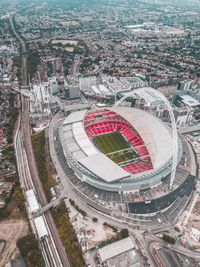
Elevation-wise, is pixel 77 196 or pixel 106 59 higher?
pixel 106 59

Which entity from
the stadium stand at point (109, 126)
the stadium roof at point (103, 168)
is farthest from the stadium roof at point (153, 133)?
the stadium roof at point (103, 168)

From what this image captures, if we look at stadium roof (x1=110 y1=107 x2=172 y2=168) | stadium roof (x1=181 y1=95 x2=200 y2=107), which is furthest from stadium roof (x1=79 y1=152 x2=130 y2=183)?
stadium roof (x1=181 y1=95 x2=200 y2=107)

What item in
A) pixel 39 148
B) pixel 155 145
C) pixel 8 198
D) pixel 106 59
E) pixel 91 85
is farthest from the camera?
pixel 106 59

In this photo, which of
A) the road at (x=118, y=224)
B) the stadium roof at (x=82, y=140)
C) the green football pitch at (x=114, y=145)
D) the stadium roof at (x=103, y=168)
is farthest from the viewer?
the green football pitch at (x=114, y=145)

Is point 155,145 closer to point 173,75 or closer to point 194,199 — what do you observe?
point 194,199

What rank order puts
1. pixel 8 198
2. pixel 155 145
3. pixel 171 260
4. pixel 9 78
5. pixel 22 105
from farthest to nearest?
pixel 9 78, pixel 22 105, pixel 155 145, pixel 8 198, pixel 171 260

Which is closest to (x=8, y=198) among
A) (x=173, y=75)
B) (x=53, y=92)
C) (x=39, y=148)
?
(x=39, y=148)

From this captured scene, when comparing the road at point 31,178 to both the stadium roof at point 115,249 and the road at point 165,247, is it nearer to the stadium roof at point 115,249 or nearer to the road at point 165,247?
the stadium roof at point 115,249

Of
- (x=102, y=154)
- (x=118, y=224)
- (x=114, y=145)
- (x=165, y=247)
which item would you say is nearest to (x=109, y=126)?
(x=114, y=145)
